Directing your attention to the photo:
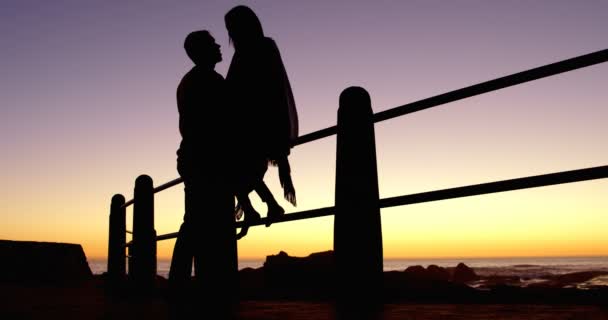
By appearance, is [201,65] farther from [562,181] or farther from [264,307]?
[562,181]

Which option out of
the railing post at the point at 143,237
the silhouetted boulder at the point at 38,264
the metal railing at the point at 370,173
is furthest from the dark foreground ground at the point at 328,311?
the silhouetted boulder at the point at 38,264

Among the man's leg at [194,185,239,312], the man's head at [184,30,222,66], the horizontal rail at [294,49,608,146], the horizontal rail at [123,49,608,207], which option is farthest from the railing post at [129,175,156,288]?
the horizontal rail at [294,49,608,146]

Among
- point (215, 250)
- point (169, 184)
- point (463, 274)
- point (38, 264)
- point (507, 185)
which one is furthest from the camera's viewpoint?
point (463, 274)

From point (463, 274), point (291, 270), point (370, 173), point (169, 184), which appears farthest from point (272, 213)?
point (463, 274)

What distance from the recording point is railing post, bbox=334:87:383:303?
304cm

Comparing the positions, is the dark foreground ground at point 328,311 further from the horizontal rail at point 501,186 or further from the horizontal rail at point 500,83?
the horizontal rail at point 500,83

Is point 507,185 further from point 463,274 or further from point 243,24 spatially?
point 463,274

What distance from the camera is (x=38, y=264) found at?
861cm

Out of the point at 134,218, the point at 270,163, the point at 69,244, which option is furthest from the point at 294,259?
the point at 270,163

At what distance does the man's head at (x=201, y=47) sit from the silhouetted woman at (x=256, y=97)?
11 centimetres

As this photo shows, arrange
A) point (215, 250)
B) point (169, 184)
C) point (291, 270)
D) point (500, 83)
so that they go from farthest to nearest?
point (291, 270)
point (169, 184)
point (215, 250)
point (500, 83)

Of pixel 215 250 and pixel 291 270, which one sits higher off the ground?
pixel 215 250

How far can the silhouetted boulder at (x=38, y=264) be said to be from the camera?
8410 mm

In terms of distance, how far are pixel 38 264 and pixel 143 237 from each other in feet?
12.0
